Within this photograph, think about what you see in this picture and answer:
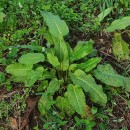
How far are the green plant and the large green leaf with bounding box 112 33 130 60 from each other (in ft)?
1.01

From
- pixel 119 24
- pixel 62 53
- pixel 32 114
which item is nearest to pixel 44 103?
pixel 32 114

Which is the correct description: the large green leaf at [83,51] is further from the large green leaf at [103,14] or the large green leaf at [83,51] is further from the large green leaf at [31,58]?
the large green leaf at [103,14]

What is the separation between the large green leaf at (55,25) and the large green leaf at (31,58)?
336mm

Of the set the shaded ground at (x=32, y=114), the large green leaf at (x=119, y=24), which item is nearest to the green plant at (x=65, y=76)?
the shaded ground at (x=32, y=114)

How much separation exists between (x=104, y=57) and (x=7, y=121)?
1.23m

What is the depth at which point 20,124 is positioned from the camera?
3.10m

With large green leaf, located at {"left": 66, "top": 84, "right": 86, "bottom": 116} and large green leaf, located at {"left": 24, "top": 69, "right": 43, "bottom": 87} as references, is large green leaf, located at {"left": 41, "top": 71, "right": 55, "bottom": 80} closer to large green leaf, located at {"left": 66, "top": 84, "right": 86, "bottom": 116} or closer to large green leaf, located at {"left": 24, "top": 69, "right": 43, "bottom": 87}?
large green leaf, located at {"left": 24, "top": 69, "right": 43, "bottom": 87}

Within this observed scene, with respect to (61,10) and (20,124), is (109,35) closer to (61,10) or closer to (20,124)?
(61,10)

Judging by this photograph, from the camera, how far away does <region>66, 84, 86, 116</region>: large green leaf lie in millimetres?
3003

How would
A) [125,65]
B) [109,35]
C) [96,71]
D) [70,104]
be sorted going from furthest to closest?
[109,35]
[125,65]
[96,71]
[70,104]

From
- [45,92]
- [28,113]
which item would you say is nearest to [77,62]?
[45,92]

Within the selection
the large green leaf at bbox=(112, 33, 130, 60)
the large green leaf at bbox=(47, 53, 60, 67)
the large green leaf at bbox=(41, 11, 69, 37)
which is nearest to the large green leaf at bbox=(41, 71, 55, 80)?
the large green leaf at bbox=(47, 53, 60, 67)

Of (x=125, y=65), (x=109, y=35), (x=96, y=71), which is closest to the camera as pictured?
(x=96, y=71)

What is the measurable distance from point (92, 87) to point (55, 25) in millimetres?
800
